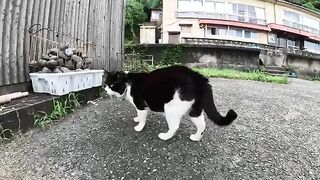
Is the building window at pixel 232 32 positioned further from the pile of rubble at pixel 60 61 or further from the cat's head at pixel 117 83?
the cat's head at pixel 117 83

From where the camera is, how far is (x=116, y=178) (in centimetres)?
275

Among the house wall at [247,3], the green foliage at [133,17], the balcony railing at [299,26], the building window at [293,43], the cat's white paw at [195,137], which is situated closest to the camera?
the cat's white paw at [195,137]

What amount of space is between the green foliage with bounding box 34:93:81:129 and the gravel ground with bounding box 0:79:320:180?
0.11 metres

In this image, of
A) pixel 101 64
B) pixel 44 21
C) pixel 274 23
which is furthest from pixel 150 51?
pixel 274 23

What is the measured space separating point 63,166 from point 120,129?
91 cm

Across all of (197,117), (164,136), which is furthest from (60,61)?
(197,117)

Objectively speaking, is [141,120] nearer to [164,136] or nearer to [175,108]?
[164,136]

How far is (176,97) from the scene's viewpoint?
304 centimetres

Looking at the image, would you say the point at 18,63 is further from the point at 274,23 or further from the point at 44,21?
the point at 274,23

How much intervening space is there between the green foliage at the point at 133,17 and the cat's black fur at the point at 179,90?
25856mm

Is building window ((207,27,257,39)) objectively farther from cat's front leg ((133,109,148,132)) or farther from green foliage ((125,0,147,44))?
cat's front leg ((133,109,148,132))

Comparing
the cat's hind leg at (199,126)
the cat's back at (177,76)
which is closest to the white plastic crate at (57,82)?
the cat's back at (177,76)

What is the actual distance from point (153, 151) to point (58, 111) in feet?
4.76

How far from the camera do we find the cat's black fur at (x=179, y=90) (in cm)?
306
